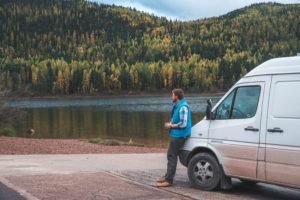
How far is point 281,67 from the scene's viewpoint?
23.5 ft

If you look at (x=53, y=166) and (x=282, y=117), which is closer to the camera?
(x=282, y=117)

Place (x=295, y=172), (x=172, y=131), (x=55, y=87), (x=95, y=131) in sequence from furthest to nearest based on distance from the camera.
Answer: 1. (x=55, y=87)
2. (x=95, y=131)
3. (x=172, y=131)
4. (x=295, y=172)

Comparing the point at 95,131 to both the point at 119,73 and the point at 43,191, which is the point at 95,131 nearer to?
the point at 43,191

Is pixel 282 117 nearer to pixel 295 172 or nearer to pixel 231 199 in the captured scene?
pixel 295 172

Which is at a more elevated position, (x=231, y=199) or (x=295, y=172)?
(x=295, y=172)

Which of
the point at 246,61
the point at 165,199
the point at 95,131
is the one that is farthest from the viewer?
the point at 246,61

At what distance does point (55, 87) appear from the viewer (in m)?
156

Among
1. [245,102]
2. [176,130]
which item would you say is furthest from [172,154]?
[245,102]

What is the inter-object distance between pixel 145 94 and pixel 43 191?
495ft

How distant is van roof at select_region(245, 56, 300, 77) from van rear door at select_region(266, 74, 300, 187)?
11 cm

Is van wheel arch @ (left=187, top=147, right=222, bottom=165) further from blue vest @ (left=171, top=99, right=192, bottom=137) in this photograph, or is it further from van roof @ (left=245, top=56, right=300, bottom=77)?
van roof @ (left=245, top=56, right=300, bottom=77)

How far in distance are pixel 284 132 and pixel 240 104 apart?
124 centimetres

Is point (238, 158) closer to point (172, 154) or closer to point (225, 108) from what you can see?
point (225, 108)

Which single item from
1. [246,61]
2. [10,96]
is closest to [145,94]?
[246,61]
